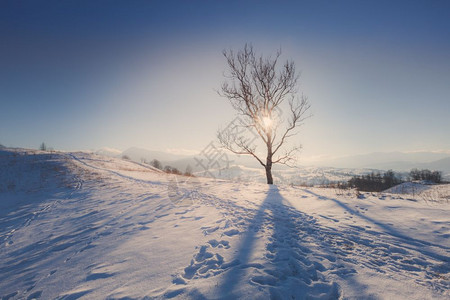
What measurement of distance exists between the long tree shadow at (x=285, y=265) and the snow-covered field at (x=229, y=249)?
21mm

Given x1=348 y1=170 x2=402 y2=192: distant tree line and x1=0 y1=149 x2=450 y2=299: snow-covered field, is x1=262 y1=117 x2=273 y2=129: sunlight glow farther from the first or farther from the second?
x1=0 y1=149 x2=450 y2=299: snow-covered field

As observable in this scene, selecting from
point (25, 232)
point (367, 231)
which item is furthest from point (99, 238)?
point (367, 231)

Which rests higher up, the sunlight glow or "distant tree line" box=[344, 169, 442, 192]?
the sunlight glow

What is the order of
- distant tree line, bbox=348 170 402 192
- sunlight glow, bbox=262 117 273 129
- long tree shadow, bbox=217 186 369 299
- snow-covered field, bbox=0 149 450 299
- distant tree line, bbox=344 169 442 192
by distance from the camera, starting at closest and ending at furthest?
long tree shadow, bbox=217 186 369 299, snow-covered field, bbox=0 149 450 299, distant tree line, bbox=348 170 402 192, distant tree line, bbox=344 169 442 192, sunlight glow, bbox=262 117 273 129

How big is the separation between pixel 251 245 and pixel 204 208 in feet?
11.5

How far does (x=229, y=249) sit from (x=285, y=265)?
1.25 metres

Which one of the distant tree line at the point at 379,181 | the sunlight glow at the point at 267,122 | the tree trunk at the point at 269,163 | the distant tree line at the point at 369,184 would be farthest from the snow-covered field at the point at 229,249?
the sunlight glow at the point at 267,122

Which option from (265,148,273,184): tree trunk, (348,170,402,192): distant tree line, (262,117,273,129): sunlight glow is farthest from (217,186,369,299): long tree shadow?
(262,117,273,129): sunlight glow

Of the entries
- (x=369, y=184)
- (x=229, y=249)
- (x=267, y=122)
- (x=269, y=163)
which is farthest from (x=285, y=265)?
(x=369, y=184)

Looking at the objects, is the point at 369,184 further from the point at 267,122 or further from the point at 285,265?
the point at 285,265

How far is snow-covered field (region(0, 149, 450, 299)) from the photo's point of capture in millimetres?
2979

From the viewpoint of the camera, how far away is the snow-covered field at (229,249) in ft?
9.77

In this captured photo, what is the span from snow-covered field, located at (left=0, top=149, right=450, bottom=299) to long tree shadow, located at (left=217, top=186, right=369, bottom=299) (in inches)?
0.8

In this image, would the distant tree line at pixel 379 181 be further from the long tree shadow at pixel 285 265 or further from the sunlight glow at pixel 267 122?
the long tree shadow at pixel 285 265
